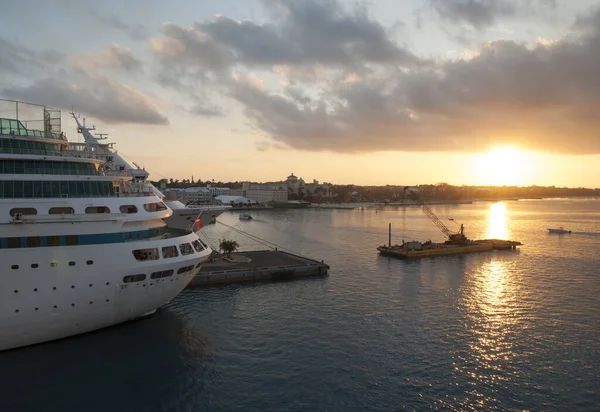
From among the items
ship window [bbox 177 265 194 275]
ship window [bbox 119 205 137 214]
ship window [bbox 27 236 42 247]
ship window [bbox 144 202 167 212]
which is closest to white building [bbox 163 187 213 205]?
ship window [bbox 144 202 167 212]

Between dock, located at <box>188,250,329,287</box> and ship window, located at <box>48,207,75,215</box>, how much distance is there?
47.8ft

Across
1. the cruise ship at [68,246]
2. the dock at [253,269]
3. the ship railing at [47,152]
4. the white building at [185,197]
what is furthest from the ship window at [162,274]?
the white building at [185,197]

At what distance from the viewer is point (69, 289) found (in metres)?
19.0

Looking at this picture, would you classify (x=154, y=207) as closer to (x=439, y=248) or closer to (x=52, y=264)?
(x=52, y=264)

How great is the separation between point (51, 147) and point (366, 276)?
28.9m

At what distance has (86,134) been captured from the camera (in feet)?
111

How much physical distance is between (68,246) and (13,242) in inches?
85.2

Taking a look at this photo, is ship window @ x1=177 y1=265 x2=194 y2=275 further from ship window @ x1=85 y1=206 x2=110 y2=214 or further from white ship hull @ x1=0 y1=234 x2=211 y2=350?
ship window @ x1=85 y1=206 x2=110 y2=214

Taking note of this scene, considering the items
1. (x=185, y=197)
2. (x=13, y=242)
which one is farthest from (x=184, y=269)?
(x=185, y=197)

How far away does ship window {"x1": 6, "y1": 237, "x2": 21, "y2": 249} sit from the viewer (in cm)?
1812

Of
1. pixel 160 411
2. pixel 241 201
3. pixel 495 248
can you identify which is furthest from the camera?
pixel 241 201

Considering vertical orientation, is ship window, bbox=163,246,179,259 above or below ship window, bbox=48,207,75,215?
below

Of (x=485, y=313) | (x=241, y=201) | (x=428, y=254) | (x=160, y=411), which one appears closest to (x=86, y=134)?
(x=160, y=411)

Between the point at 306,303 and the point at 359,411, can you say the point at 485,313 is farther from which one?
the point at 359,411
